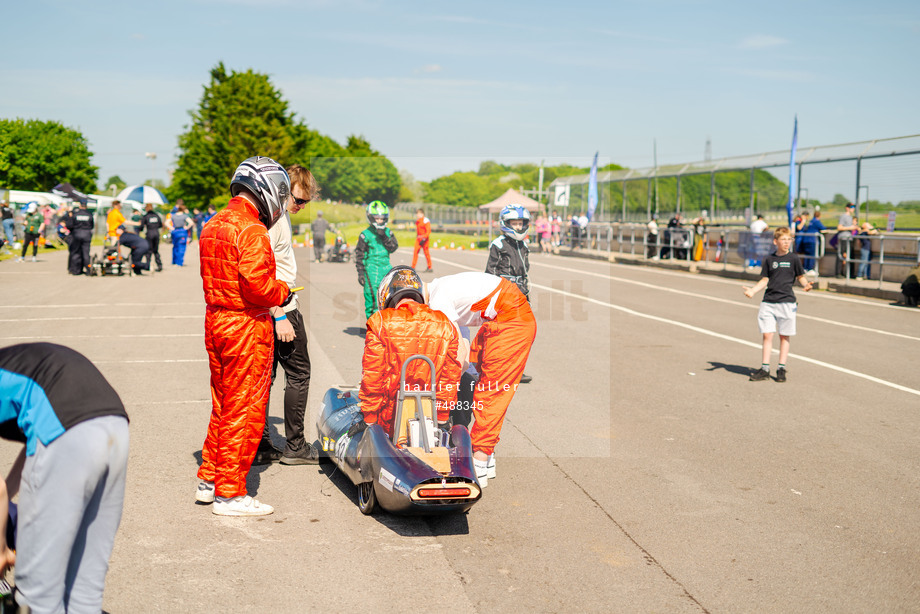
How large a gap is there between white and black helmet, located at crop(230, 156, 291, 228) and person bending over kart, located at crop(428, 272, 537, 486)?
3.82 ft

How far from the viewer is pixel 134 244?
2225cm

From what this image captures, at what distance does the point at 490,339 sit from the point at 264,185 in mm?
1818

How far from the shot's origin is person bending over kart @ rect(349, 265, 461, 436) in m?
5.06

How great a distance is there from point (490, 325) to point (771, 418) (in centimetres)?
363

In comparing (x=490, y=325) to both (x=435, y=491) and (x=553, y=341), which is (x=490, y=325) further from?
(x=553, y=341)

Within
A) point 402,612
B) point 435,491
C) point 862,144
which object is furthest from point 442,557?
point 862,144

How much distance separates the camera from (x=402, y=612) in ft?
12.3

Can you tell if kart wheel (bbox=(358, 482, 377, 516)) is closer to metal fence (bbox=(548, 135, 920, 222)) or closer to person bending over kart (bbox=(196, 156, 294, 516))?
person bending over kart (bbox=(196, 156, 294, 516))

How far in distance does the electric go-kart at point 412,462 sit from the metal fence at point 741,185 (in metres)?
20.7

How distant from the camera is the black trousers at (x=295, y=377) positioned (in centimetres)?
579

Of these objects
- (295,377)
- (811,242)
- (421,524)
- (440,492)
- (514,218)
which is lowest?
(421,524)

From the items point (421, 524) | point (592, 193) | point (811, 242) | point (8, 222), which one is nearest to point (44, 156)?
point (8, 222)

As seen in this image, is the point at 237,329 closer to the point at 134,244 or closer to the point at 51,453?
the point at 51,453

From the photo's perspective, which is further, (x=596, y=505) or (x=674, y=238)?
(x=674, y=238)
